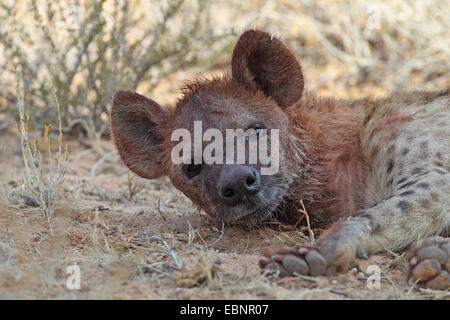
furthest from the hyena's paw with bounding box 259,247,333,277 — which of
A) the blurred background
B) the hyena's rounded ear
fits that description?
the blurred background

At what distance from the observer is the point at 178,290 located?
9.19ft

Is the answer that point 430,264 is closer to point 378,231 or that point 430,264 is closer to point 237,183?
point 378,231

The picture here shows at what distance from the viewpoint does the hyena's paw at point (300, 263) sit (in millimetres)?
2916

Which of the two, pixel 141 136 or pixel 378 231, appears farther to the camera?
pixel 141 136

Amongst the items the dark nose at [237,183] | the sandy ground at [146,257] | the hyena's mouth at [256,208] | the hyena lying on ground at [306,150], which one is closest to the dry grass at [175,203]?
the sandy ground at [146,257]

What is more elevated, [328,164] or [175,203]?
[328,164]

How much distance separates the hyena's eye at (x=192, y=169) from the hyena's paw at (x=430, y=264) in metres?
1.42

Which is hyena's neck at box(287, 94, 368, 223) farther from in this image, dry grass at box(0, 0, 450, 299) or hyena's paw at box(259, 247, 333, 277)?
hyena's paw at box(259, 247, 333, 277)

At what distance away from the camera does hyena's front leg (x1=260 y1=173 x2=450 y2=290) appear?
116 inches

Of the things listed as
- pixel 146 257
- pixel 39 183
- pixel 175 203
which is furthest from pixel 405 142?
pixel 39 183

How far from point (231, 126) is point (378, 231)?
1.10 m

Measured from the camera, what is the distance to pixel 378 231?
3.27 meters

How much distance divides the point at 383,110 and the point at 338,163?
0.51m

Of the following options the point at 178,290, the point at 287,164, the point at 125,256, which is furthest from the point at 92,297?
the point at 287,164
